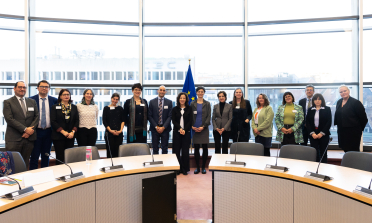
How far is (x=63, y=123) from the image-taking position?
151 inches

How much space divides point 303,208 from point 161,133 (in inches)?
116

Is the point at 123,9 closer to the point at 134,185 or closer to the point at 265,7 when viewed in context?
the point at 265,7

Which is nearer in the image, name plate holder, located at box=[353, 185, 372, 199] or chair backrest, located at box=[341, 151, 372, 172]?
name plate holder, located at box=[353, 185, 372, 199]

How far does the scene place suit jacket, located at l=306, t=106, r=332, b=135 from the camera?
3949 millimetres

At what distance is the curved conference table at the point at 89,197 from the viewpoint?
67.0 inches


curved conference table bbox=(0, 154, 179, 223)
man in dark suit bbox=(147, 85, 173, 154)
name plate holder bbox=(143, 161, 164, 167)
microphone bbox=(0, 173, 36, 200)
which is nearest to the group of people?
man in dark suit bbox=(147, 85, 173, 154)

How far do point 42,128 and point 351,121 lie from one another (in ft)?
16.9


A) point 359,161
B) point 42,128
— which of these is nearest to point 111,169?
point 42,128

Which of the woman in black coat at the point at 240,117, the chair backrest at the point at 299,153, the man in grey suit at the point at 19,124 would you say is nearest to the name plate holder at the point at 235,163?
the chair backrest at the point at 299,153

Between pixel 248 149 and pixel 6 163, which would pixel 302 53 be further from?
pixel 6 163

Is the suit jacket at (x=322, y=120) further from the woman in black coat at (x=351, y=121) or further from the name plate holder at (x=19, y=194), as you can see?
the name plate holder at (x=19, y=194)

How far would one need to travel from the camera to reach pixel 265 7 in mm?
5621

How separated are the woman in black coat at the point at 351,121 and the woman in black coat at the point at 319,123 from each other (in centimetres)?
26

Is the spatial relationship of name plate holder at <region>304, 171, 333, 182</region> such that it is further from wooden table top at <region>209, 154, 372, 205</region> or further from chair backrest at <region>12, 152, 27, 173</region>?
chair backrest at <region>12, 152, 27, 173</region>
